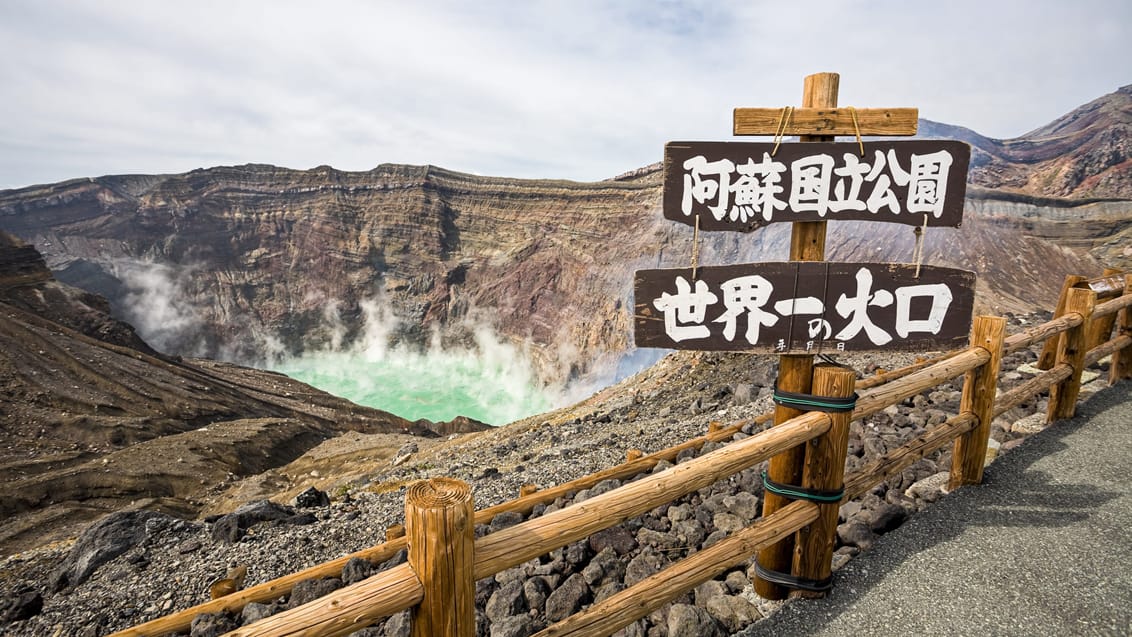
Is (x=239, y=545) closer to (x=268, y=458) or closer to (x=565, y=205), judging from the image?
(x=268, y=458)

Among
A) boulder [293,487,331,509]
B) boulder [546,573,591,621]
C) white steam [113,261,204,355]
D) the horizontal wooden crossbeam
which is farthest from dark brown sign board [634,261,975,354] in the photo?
white steam [113,261,204,355]

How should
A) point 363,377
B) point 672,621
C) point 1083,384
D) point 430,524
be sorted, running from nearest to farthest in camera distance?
point 430,524
point 672,621
point 1083,384
point 363,377

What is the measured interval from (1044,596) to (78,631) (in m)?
6.87

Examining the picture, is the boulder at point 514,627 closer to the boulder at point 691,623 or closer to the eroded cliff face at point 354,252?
the boulder at point 691,623

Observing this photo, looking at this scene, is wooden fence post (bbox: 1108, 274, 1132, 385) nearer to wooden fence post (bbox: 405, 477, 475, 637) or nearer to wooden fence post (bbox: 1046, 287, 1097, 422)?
wooden fence post (bbox: 1046, 287, 1097, 422)

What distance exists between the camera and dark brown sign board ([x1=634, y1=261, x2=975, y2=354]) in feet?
9.31

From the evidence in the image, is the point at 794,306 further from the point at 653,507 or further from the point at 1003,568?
the point at 1003,568

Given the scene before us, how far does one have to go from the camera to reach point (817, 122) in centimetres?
280

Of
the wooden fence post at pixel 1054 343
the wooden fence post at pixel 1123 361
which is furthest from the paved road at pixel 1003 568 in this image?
the wooden fence post at pixel 1123 361

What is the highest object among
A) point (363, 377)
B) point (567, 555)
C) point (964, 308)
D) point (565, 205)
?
point (565, 205)

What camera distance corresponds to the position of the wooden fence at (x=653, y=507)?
1628mm

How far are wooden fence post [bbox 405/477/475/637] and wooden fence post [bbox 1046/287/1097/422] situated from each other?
20.1 feet

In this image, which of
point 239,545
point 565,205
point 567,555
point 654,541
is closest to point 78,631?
point 239,545

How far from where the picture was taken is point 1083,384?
6281 millimetres
